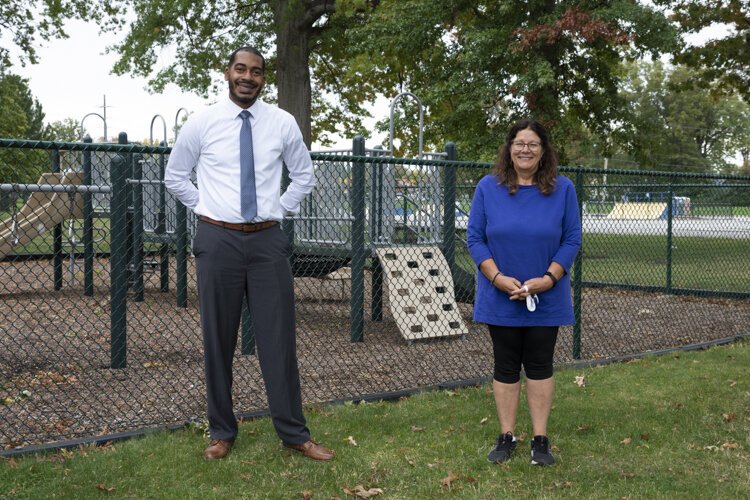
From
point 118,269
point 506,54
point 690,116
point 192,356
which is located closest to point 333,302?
point 192,356

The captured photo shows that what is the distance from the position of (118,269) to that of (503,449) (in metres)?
3.42

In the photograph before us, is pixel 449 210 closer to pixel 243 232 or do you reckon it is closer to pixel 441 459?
pixel 441 459

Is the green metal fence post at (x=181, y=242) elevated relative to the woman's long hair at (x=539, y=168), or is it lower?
lower

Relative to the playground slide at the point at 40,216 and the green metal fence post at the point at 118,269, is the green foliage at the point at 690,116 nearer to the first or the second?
the playground slide at the point at 40,216

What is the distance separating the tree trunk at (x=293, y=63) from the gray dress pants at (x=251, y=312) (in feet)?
50.9

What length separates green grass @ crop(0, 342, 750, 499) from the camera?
3.99 metres

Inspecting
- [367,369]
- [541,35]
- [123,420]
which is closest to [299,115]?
[541,35]

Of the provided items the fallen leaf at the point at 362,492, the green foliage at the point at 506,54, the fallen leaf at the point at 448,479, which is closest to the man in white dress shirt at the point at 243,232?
the fallen leaf at the point at 362,492

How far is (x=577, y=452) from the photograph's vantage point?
458cm

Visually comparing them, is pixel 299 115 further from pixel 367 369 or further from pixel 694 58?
pixel 367 369

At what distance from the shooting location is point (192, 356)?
732 centimetres

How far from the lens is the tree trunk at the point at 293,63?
19.7m

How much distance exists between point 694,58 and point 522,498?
58.5 ft

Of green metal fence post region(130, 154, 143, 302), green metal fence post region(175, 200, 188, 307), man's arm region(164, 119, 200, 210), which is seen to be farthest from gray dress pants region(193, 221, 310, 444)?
green metal fence post region(130, 154, 143, 302)
